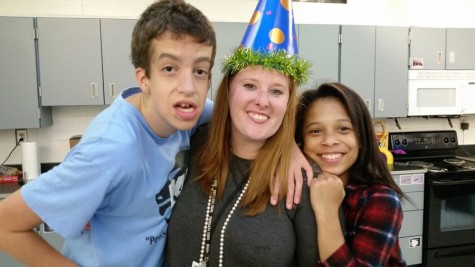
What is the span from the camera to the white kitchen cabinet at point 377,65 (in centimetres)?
318

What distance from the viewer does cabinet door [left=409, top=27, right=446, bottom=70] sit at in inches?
128

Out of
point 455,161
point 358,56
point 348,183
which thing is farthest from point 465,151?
point 348,183

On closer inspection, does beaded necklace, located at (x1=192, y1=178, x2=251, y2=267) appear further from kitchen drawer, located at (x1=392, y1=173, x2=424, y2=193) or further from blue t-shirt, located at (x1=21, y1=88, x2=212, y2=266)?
kitchen drawer, located at (x1=392, y1=173, x2=424, y2=193)

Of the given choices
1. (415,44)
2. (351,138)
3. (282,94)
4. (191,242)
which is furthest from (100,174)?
(415,44)

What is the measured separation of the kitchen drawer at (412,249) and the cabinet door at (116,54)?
8.57 ft

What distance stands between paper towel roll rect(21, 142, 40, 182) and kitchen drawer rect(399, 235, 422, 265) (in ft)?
10.0

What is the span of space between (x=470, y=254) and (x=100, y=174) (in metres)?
3.36

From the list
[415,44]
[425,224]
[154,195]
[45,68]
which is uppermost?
[415,44]

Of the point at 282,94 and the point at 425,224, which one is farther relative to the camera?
the point at 425,224

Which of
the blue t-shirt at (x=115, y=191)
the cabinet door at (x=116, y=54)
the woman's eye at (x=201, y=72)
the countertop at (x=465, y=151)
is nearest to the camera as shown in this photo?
the blue t-shirt at (x=115, y=191)

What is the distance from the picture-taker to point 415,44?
3.27 meters

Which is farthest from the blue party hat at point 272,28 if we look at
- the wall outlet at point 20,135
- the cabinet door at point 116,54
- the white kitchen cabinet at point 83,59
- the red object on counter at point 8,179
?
the wall outlet at point 20,135

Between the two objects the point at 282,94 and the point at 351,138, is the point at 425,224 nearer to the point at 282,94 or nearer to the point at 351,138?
the point at 351,138

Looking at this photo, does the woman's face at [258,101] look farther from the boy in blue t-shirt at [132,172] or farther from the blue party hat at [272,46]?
the boy in blue t-shirt at [132,172]
